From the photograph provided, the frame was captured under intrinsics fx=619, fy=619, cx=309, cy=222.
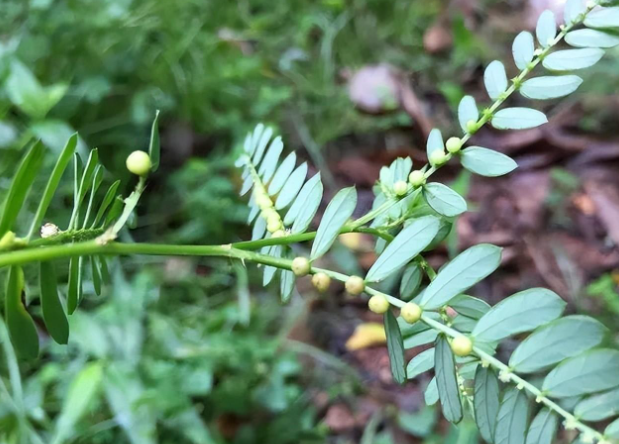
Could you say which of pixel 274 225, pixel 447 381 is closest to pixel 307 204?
pixel 274 225

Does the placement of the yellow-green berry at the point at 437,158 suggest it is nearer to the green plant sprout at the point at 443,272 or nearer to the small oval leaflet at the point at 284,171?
the green plant sprout at the point at 443,272

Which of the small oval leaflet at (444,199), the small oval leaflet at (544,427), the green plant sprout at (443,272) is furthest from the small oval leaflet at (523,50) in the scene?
the small oval leaflet at (544,427)

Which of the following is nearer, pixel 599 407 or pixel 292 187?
pixel 599 407

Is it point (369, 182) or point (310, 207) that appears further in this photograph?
point (369, 182)

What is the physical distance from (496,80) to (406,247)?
155mm

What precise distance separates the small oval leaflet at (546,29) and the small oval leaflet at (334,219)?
0.17 meters

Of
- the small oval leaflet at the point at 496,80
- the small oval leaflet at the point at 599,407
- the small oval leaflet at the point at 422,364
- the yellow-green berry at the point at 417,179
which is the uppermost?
the small oval leaflet at the point at 496,80

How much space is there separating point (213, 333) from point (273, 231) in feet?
1.79

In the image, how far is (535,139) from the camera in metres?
1.08

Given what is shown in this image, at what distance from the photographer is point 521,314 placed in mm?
286

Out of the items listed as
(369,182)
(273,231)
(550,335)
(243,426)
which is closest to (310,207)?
(273,231)

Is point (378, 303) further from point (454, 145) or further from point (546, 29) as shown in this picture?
point (546, 29)

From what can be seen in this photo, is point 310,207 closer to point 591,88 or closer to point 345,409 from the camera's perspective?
point 345,409

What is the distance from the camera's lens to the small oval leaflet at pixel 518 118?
38cm
